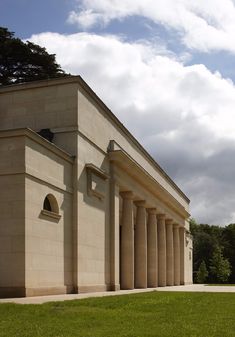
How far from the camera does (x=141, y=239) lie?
5328cm

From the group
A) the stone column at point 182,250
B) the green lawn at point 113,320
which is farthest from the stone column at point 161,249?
the green lawn at point 113,320

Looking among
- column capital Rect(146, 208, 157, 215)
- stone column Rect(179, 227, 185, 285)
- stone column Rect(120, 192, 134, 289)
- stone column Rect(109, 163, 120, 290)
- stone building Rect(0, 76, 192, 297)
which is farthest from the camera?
stone column Rect(179, 227, 185, 285)

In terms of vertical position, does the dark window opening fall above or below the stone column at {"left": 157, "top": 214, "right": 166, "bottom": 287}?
above

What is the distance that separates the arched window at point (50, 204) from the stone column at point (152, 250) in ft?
90.3

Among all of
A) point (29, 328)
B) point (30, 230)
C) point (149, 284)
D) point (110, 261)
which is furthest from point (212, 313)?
point (149, 284)

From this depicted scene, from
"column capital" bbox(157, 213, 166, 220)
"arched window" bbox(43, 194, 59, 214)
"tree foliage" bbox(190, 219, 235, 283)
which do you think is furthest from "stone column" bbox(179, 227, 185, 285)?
"arched window" bbox(43, 194, 59, 214)

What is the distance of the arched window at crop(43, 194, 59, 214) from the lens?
3166 centimetres

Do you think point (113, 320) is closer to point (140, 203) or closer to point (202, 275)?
point (140, 203)


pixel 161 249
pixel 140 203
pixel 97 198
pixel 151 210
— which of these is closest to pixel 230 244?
pixel 161 249

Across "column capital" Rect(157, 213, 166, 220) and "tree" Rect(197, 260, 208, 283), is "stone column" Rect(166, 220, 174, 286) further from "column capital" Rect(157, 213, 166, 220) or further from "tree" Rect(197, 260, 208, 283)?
"tree" Rect(197, 260, 208, 283)

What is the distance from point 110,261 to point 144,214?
1350 centimetres

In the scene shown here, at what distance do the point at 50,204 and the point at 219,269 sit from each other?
3417 inches

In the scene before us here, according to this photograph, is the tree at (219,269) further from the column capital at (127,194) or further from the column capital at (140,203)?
the column capital at (127,194)

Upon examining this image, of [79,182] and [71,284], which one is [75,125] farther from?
[71,284]
